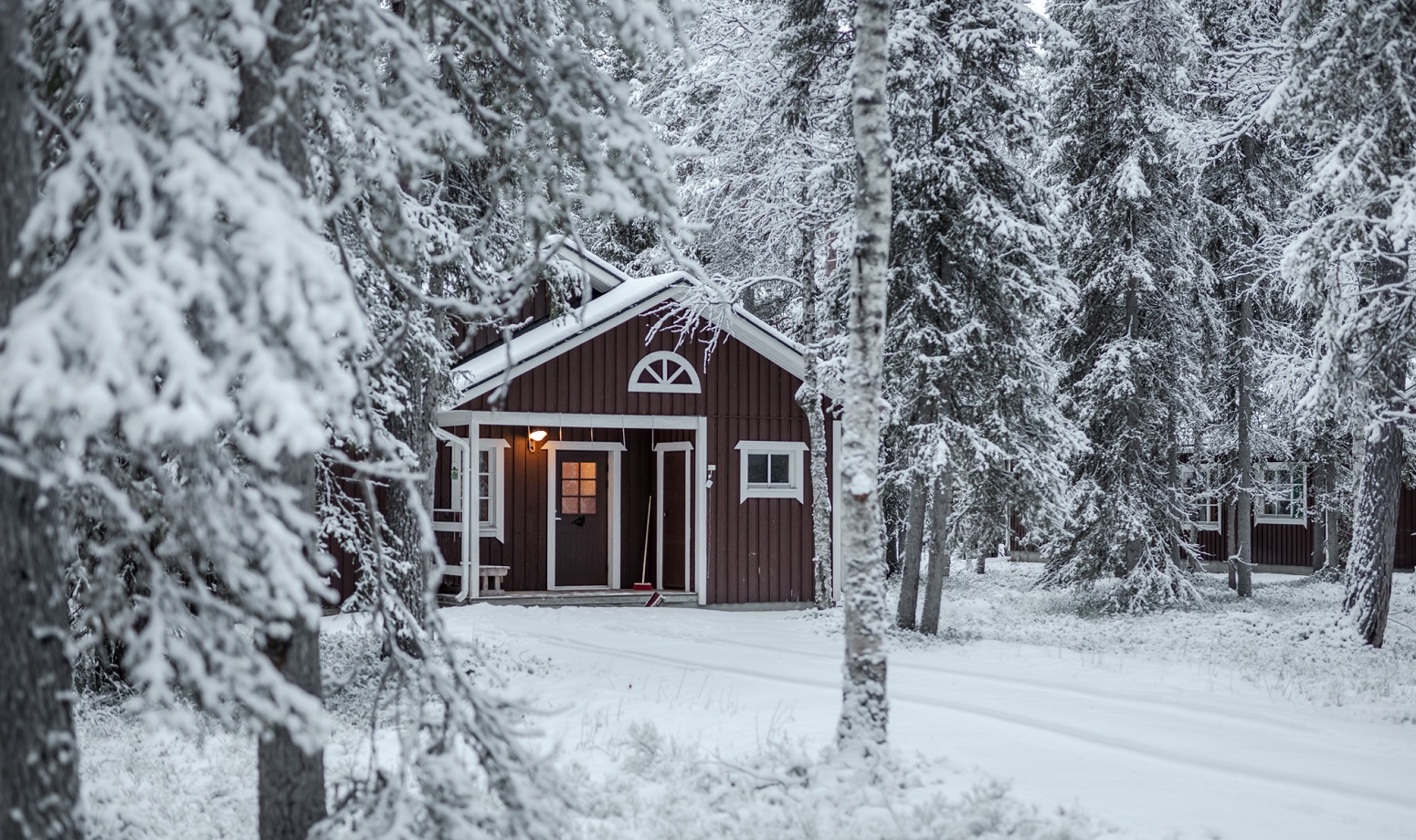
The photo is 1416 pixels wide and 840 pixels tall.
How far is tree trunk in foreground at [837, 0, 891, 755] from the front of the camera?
7367 mm

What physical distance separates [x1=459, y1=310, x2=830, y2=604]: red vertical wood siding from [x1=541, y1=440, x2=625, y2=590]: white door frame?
0.12 meters

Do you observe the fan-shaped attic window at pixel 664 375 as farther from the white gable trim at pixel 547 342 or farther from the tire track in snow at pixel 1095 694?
the tire track in snow at pixel 1095 694

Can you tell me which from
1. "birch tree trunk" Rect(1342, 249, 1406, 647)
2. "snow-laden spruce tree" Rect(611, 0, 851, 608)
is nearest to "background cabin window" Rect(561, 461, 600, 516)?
"snow-laden spruce tree" Rect(611, 0, 851, 608)

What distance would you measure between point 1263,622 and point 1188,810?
10.9 meters

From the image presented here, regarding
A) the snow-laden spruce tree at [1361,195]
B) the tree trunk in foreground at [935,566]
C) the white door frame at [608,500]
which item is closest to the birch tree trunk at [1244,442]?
the snow-laden spruce tree at [1361,195]

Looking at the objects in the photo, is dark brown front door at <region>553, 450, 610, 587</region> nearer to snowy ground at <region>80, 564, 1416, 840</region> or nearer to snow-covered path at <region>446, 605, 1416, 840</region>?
snowy ground at <region>80, 564, 1416, 840</region>

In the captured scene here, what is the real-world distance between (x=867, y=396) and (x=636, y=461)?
42.9 ft

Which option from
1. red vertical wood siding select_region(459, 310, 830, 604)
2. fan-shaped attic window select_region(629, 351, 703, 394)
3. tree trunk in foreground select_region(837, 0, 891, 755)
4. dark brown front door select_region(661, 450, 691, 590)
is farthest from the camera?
dark brown front door select_region(661, 450, 691, 590)

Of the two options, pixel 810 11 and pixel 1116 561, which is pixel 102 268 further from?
pixel 1116 561

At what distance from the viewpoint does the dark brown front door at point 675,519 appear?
1952 cm

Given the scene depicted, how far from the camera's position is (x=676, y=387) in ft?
60.8

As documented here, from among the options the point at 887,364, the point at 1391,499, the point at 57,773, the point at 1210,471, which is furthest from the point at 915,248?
the point at 1210,471

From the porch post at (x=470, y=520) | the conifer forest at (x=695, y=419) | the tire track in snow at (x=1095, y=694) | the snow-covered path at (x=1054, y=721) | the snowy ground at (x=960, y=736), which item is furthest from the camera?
the porch post at (x=470, y=520)

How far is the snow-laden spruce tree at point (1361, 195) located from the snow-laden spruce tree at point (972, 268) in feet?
9.28
